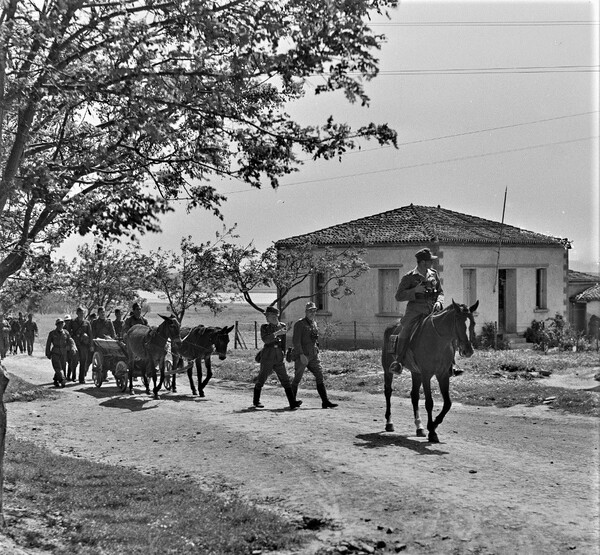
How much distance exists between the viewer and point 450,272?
29.5m

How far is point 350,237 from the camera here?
32.2 meters

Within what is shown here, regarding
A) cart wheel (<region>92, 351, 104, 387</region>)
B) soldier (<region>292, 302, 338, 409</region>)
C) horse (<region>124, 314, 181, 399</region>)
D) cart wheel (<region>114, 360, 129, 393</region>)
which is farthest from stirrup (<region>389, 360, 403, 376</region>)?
cart wheel (<region>92, 351, 104, 387</region>)

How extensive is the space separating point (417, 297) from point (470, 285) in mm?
19034

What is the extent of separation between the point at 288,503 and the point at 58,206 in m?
3.96

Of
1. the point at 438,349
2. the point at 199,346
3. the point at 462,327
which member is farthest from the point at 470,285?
the point at 462,327

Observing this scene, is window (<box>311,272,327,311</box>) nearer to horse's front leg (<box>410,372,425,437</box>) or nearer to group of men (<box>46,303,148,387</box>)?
group of men (<box>46,303,148,387</box>)

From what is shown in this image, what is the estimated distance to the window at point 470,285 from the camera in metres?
30.4

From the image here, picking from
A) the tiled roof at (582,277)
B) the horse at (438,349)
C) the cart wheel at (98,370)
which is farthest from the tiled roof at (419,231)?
the horse at (438,349)

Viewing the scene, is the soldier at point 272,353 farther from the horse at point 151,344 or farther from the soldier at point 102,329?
the soldier at point 102,329

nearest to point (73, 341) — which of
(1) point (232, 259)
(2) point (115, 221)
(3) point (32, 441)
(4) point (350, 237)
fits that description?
(1) point (232, 259)

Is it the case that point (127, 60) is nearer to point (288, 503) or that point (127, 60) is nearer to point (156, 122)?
point (156, 122)

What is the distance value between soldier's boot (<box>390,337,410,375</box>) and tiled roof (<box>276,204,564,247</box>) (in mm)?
17683

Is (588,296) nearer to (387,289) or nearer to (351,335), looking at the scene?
(387,289)

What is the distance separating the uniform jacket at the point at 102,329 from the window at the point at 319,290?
35.5ft
